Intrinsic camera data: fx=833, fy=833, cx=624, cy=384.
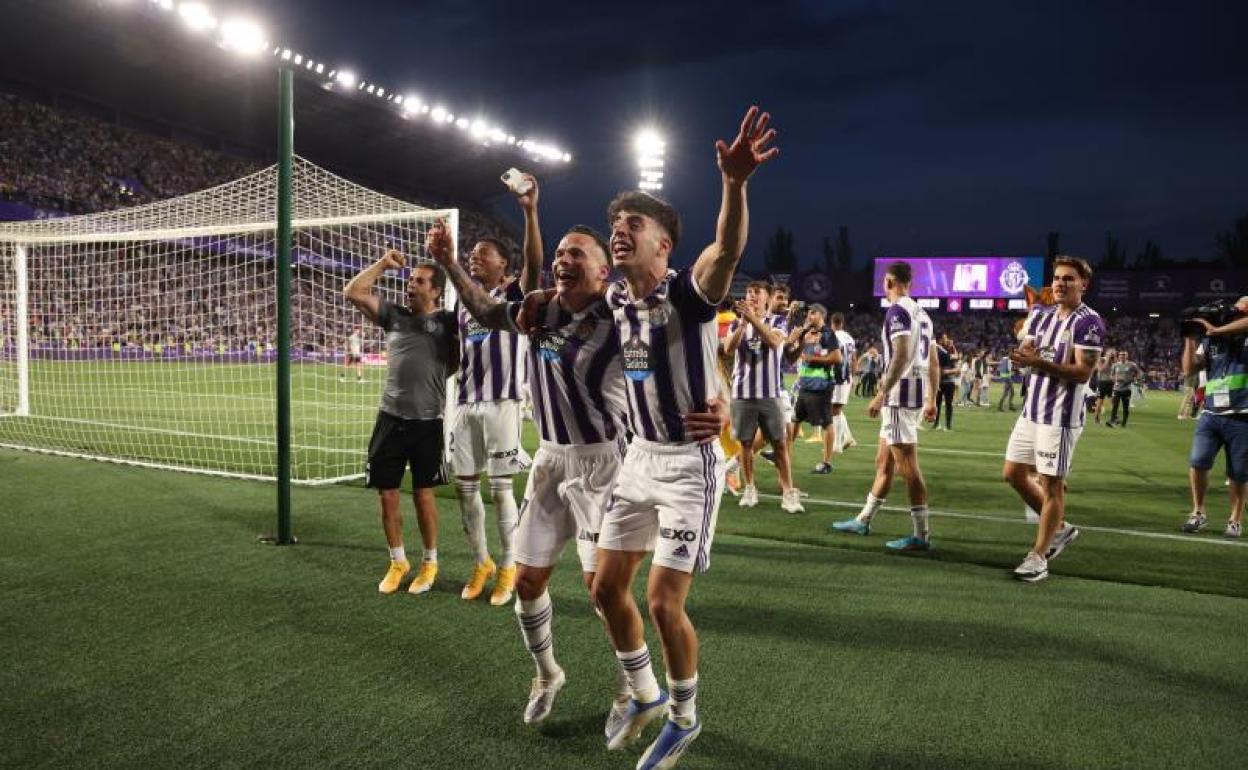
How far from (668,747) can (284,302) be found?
14.9 ft

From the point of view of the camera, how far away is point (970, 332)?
53656mm

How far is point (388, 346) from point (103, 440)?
829cm

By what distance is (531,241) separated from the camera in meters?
3.99

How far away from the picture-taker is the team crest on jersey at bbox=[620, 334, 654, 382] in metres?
3.03

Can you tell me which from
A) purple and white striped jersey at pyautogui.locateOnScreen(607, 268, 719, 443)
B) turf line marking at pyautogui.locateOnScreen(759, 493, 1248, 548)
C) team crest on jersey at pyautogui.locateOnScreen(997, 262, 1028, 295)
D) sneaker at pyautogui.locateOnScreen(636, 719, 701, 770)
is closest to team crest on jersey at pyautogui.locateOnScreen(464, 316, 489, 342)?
purple and white striped jersey at pyautogui.locateOnScreen(607, 268, 719, 443)

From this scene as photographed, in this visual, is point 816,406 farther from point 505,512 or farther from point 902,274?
point 505,512

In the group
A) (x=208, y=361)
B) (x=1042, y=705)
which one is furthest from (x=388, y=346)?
(x=208, y=361)

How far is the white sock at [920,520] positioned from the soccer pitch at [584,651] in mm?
280

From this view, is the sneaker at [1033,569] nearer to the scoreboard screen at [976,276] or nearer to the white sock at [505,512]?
the white sock at [505,512]

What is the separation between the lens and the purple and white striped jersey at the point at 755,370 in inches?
315

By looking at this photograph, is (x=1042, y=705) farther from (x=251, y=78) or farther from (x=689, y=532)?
(x=251, y=78)

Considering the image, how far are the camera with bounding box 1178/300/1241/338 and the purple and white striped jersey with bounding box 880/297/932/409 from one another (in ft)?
7.69

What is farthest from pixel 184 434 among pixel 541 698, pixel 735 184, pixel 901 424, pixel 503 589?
pixel 735 184

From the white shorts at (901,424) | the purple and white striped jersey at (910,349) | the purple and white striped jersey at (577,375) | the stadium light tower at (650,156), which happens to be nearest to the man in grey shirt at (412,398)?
the purple and white striped jersey at (577,375)
